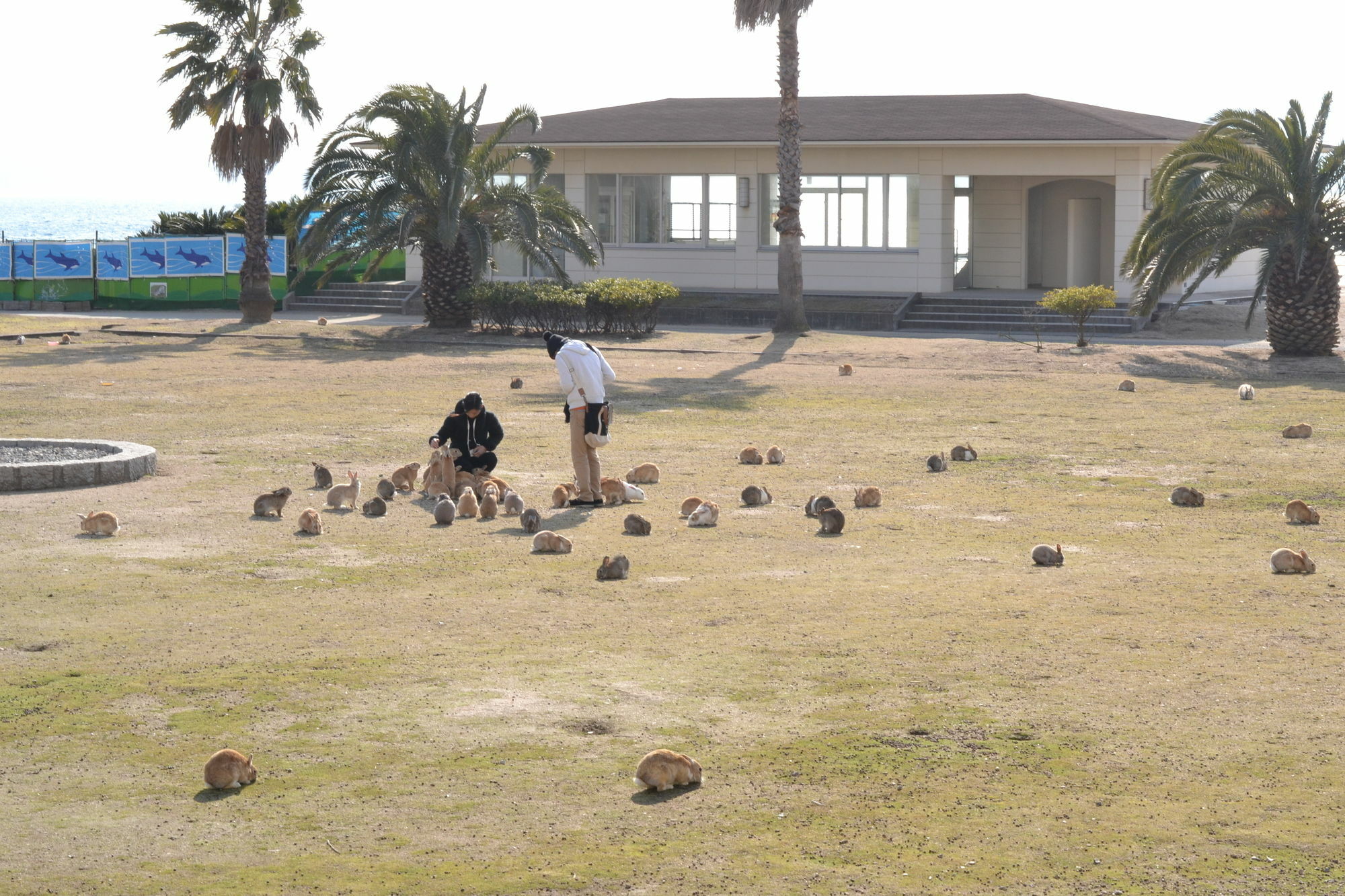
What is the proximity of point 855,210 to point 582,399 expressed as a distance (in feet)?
86.3

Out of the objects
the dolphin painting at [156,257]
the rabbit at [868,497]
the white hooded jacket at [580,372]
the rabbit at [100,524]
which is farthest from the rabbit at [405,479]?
the dolphin painting at [156,257]

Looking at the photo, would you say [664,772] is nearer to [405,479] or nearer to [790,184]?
[405,479]

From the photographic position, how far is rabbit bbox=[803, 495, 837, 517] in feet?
36.8

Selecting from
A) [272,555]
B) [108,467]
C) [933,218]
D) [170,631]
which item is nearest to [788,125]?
[933,218]

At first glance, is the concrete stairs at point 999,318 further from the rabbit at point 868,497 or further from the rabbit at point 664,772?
the rabbit at point 664,772

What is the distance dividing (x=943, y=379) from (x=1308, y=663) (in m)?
15.7

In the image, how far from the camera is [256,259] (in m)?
34.2

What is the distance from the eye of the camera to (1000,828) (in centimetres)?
524

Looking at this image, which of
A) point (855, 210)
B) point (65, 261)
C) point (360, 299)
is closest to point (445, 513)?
point (855, 210)

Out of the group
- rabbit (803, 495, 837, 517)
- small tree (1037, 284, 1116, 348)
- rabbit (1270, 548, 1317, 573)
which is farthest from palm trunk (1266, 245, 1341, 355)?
rabbit (1270, 548, 1317, 573)

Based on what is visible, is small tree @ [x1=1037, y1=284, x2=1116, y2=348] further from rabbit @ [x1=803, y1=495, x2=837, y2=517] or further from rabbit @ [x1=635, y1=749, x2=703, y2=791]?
rabbit @ [x1=635, y1=749, x2=703, y2=791]

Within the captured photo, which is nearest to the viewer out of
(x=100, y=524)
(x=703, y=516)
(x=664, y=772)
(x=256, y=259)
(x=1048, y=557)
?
(x=664, y=772)

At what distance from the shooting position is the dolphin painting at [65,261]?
130 ft

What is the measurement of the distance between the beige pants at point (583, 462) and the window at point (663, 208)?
88.7ft
